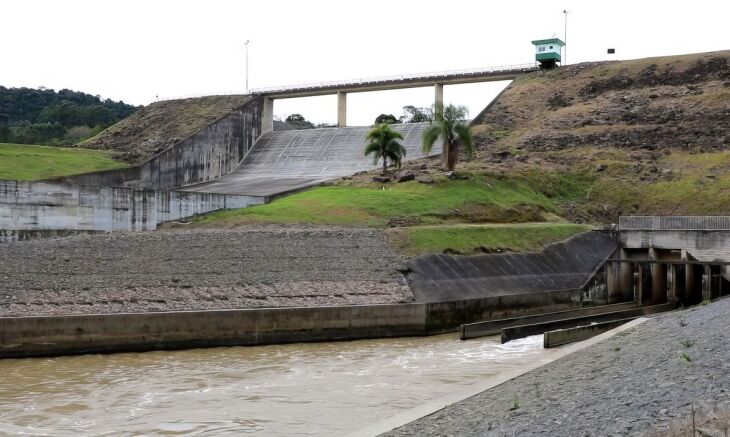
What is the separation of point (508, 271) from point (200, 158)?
36.6m

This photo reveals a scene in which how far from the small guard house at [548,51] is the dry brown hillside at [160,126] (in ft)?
98.6

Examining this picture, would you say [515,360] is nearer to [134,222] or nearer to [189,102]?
[134,222]

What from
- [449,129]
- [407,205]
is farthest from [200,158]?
[407,205]

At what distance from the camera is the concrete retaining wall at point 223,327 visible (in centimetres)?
2138

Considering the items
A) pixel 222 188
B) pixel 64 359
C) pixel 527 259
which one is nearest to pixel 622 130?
pixel 527 259

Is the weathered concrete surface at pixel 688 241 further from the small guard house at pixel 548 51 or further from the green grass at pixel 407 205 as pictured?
the small guard house at pixel 548 51

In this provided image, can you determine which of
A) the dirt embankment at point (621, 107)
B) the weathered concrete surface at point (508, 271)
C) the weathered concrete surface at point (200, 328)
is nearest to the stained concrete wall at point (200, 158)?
the dirt embankment at point (621, 107)

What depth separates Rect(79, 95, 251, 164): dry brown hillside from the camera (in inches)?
2454

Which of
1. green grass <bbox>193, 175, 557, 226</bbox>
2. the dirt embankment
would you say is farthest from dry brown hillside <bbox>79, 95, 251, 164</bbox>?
the dirt embankment

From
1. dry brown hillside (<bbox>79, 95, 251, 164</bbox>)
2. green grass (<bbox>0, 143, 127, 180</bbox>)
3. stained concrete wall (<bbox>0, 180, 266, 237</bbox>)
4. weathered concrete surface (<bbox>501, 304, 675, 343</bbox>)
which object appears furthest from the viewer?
dry brown hillside (<bbox>79, 95, 251, 164</bbox>)

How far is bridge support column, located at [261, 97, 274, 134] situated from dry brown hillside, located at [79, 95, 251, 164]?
228cm

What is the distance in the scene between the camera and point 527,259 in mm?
35750

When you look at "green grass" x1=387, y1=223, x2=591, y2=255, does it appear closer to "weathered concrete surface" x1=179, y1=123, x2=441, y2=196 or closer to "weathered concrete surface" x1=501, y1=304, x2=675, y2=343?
"weathered concrete surface" x1=501, y1=304, x2=675, y2=343

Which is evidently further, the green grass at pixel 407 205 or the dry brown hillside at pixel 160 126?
the dry brown hillside at pixel 160 126
